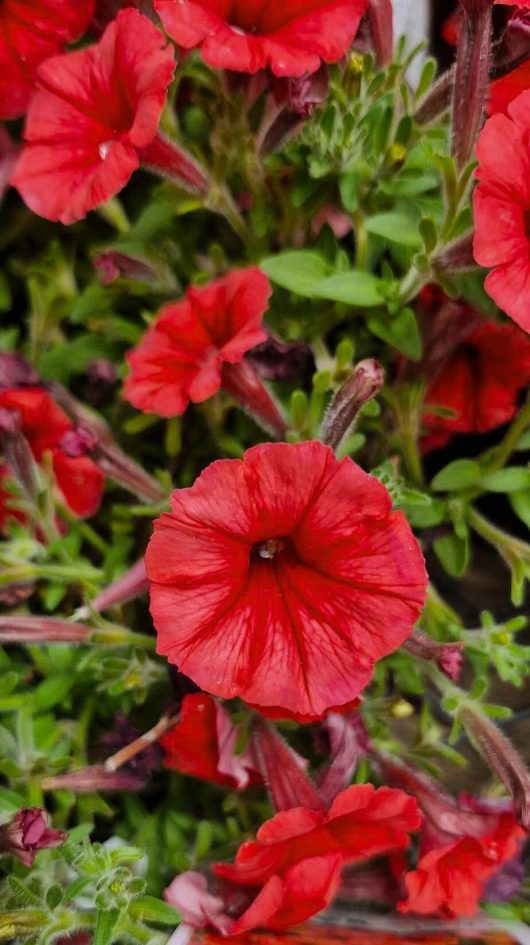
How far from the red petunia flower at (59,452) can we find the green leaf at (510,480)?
456 mm

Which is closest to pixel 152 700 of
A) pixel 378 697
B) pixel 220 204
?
pixel 378 697

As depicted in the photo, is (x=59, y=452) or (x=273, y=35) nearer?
Answer: (x=273, y=35)

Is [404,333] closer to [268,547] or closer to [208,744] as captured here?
[268,547]

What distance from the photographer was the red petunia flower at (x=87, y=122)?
847mm

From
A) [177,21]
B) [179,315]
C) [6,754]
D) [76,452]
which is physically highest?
[177,21]

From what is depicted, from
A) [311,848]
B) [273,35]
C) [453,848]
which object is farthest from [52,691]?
[273,35]

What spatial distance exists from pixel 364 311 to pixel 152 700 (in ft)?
1.70

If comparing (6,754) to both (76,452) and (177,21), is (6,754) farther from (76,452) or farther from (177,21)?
(177,21)

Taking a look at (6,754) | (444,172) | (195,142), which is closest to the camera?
(444,172)

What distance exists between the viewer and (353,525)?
0.71 meters

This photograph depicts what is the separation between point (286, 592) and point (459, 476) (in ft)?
0.97

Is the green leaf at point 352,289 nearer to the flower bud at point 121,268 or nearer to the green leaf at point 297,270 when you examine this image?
the green leaf at point 297,270

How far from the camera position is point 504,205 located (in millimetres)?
726

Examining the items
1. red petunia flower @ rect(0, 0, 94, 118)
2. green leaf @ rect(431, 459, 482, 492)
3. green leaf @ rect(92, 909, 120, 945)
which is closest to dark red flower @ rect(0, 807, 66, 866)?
green leaf @ rect(92, 909, 120, 945)
